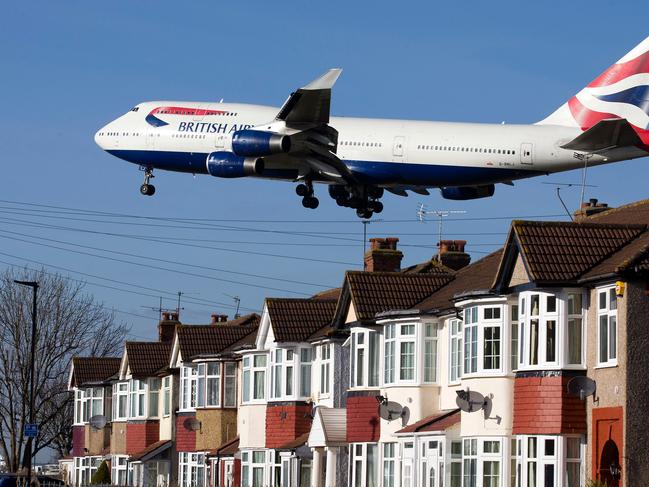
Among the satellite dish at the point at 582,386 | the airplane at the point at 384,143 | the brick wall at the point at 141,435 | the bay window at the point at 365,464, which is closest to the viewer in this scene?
the satellite dish at the point at 582,386

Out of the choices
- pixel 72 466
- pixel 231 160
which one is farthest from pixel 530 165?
pixel 72 466

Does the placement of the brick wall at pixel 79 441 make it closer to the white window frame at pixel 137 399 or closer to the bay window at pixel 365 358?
the white window frame at pixel 137 399

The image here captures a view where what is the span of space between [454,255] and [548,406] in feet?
66.8

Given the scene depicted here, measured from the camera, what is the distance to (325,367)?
54.7 meters

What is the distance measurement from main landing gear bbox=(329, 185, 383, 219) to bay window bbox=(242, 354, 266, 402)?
7919 mm

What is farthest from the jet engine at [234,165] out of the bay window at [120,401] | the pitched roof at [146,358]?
the bay window at [120,401]

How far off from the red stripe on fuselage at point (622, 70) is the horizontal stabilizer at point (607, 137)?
15.1 feet

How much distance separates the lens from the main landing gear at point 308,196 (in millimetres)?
62719

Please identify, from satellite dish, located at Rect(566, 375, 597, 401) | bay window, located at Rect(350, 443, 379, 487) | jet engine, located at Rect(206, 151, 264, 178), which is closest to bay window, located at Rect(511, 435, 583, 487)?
satellite dish, located at Rect(566, 375, 597, 401)

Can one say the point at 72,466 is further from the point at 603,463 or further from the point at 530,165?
the point at 603,463

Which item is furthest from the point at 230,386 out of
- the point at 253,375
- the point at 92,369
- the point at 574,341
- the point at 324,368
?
the point at 574,341

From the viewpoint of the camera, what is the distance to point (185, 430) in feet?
222

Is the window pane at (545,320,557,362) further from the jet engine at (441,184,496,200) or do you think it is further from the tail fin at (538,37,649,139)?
the jet engine at (441,184,496,200)

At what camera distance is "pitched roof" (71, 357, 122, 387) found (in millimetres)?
88000
